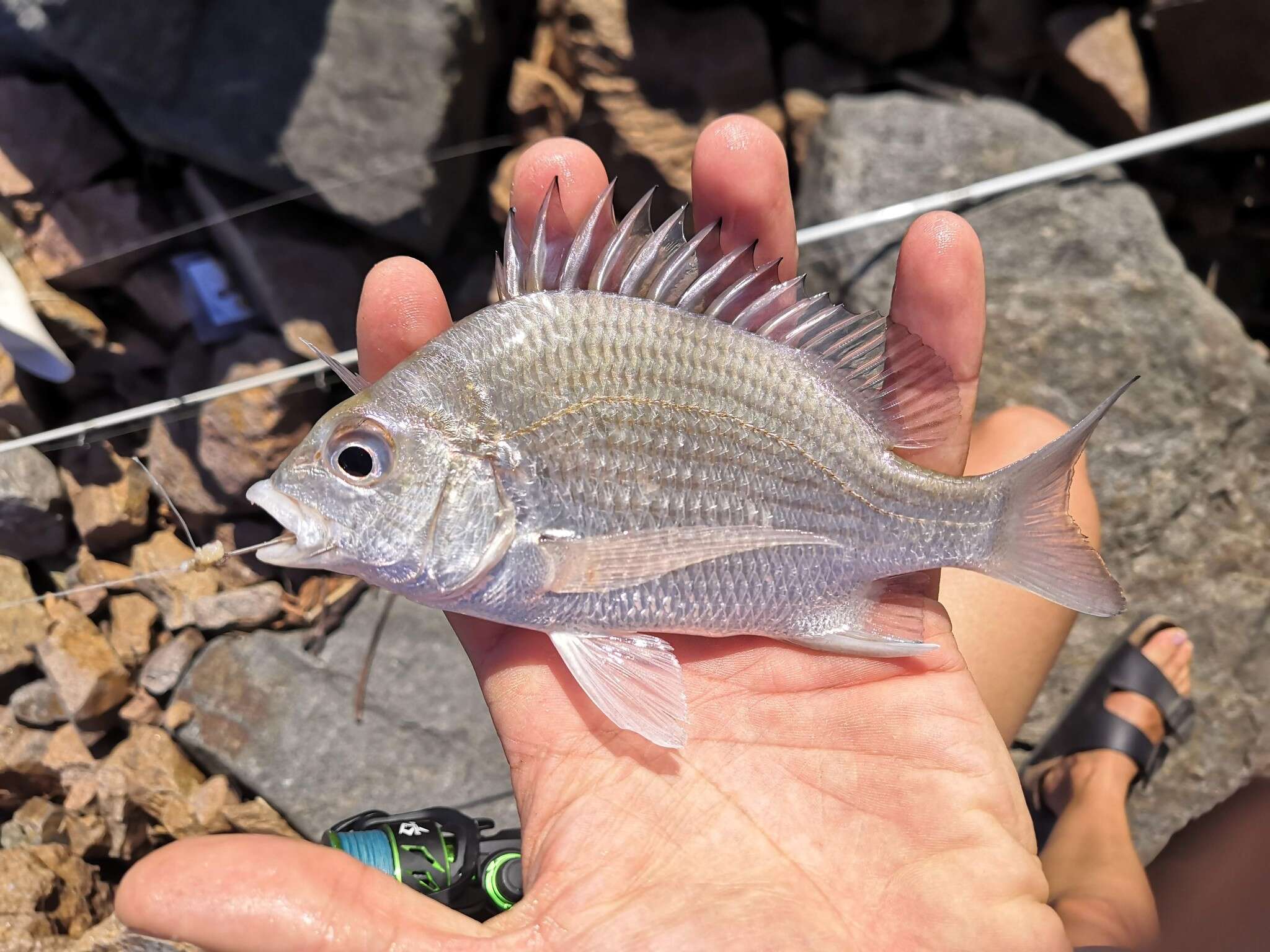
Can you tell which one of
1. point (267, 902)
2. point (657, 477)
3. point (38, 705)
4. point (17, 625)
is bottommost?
point (38, 705)

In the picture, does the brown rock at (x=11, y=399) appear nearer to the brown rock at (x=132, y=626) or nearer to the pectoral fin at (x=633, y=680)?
the brown rock at (x=132, y=626)

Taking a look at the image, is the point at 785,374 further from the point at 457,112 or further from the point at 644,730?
the point at 457,112

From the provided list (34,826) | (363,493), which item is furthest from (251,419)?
(363,493)

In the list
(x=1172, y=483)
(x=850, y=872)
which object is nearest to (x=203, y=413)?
(x=850, y=872)

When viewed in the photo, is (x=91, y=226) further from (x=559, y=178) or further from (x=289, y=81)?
(x=559, y=178)

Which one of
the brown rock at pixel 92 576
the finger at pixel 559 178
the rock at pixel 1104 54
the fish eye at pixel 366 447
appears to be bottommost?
the brown rock at pixel 92 576

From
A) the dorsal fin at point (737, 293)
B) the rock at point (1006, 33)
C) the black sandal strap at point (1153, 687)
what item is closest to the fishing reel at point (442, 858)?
the dorsal fin at point (737, 293)
